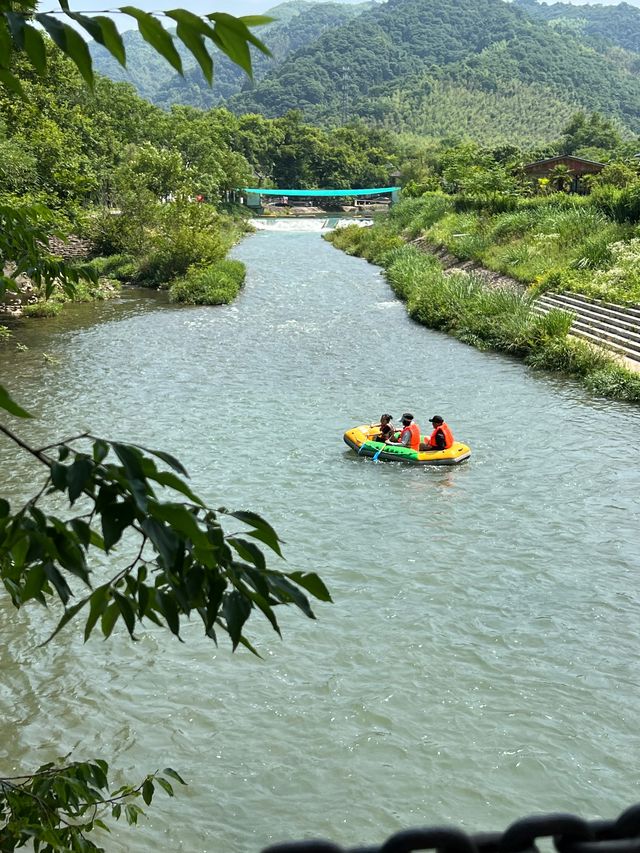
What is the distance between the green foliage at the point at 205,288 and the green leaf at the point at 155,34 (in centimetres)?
3201

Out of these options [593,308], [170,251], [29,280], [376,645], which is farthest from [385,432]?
[170,251]

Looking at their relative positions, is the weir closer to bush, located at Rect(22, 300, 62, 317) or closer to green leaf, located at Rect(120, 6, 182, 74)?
bush, located at Rect(22, 300, 62, 317)

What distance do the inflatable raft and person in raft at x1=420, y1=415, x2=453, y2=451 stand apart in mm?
83

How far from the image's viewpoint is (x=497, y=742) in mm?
8297

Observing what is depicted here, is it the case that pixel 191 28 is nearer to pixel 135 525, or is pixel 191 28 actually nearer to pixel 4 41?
pixel 4 41

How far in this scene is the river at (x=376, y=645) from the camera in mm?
7723

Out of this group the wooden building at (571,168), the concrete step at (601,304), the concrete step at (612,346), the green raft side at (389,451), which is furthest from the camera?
the wooden building at (571,168)

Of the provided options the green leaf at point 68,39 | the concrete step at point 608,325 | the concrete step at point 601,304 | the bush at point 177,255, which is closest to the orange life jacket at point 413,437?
the concrete step at point 608,325

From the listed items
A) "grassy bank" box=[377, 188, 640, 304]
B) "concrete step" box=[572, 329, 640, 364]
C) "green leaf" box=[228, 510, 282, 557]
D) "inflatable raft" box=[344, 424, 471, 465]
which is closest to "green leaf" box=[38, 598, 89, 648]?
"green leaf" box=[228, 510, 282, 557]

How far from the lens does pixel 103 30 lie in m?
1.69

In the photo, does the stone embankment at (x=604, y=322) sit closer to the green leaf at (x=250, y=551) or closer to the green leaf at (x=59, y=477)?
the green leaf at (x=250, y=551)

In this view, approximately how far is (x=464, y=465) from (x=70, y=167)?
69.0ft

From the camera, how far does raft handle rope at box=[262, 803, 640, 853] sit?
2.52ft

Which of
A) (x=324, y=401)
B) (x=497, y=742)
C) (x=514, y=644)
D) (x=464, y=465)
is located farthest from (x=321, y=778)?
(x=324, y=401)
